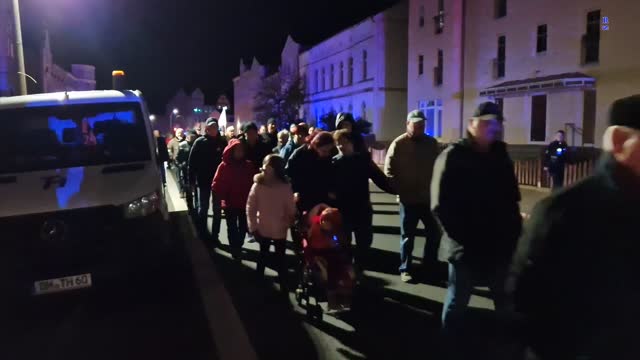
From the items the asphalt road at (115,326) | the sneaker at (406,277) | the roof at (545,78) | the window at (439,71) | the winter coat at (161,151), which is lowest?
the asphalt road at (115,326)

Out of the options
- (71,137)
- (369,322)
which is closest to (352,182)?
(369,322)

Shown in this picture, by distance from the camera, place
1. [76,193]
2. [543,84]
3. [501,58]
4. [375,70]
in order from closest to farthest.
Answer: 1. [76,193]
2. [543,84]
3. [501,58]
4. [375,70]

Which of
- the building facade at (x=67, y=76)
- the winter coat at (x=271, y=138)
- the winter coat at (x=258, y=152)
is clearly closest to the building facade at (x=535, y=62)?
the winter coat at (x=271, y=138)

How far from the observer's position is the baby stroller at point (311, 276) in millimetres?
5223

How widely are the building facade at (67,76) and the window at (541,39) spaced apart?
37889 millimetres

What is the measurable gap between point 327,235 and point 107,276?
2.15 m

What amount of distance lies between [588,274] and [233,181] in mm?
6200

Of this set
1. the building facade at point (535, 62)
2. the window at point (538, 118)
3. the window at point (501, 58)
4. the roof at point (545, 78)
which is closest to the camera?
the building facade at point (535, 62)

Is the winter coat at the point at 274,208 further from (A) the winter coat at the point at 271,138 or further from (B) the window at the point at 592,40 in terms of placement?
(B) the window at the point at 592,40

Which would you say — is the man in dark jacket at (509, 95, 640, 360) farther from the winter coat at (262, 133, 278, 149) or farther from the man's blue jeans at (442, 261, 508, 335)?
the winter coat at (262, 133, 278, 149)

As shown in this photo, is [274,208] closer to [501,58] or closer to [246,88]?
[501,58]

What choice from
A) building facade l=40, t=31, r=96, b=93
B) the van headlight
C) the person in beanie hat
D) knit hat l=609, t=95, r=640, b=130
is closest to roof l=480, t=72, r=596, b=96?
the person in beanie hat

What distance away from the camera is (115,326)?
17.5 ft

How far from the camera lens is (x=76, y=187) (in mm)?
5590
